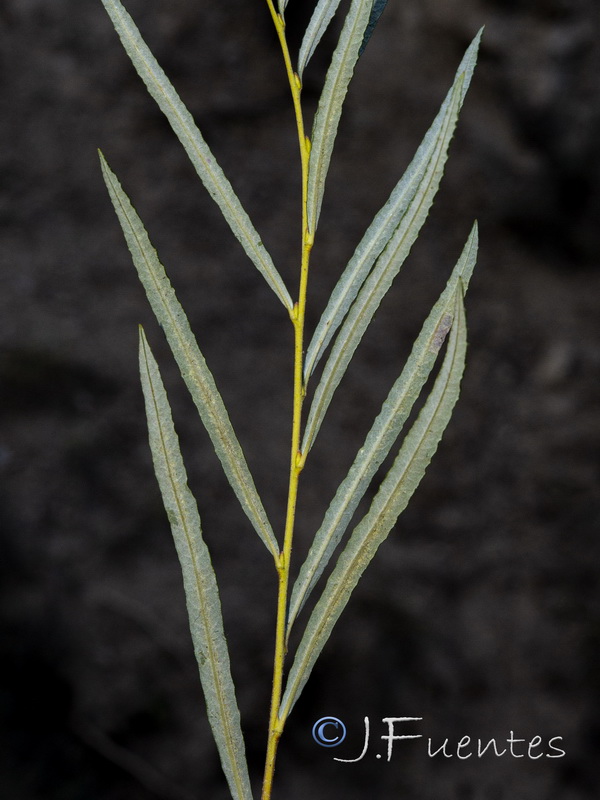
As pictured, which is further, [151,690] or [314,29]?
[151,690]

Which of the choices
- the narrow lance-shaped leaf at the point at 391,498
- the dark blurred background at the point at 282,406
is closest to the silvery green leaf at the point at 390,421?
the narrow lance-shaped leaf at the point at 391,498

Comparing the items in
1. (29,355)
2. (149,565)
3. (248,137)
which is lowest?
(149,565)

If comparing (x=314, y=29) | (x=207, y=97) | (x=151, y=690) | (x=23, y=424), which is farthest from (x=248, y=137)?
(x=151, y=690)

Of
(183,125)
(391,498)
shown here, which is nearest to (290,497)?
(391,498)

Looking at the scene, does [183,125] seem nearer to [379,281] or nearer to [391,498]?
[379,281]

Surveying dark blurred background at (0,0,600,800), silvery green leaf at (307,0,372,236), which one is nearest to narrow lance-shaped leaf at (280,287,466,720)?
silvery green leaf at (307,0,372,236)

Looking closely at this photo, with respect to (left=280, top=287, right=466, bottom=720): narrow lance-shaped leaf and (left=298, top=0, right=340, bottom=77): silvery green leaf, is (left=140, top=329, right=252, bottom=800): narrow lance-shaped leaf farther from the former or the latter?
(left=298, top=0, right=340, bottom=77): silvery green leaf

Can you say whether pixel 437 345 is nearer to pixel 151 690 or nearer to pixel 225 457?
pixel 225 457
